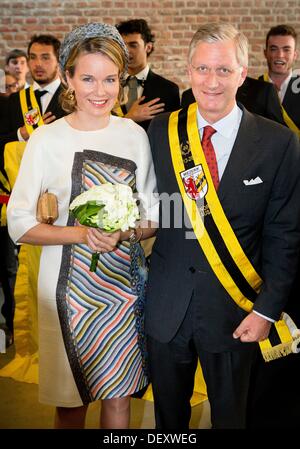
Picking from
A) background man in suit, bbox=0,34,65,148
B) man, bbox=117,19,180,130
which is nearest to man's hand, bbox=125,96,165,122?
man, bbox=117,19,180,130

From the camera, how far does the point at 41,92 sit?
4531 mm

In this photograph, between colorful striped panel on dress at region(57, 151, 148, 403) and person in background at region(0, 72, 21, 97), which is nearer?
colorful striped panel on dress at region(57, 151, 148, 403)

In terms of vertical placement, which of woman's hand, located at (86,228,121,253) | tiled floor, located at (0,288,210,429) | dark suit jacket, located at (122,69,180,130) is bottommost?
tiled floor, located at (0,288,210,429)

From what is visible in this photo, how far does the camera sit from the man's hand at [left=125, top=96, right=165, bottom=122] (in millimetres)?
4180

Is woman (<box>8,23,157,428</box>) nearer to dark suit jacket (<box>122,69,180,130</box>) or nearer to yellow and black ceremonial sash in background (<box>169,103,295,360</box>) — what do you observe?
yellow and black ceremonial sash in background (<box>169,103,295,360</box>)

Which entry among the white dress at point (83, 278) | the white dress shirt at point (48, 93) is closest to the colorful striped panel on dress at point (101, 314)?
the white dress at point (83, 278)

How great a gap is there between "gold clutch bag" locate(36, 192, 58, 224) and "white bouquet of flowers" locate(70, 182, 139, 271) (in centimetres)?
14

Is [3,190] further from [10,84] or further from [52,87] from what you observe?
[10,84]

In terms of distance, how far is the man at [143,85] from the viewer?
4.24m

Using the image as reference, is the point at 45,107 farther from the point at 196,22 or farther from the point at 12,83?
the point at 196,22

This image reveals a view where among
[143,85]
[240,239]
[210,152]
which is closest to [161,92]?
[143,85]

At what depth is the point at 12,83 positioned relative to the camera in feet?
18.6

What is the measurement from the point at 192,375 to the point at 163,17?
549cm

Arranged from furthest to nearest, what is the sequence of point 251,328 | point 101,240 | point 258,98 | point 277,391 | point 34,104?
point 34,104
point 258,98
point 277,391
point 251,328
point 101,240
